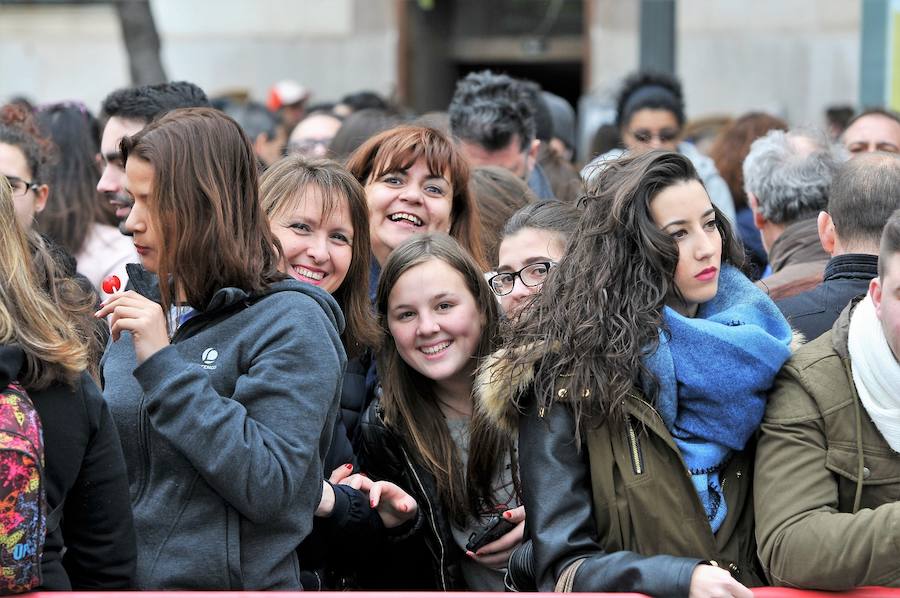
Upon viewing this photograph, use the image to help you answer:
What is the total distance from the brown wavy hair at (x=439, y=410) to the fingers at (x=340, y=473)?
187 millimetres

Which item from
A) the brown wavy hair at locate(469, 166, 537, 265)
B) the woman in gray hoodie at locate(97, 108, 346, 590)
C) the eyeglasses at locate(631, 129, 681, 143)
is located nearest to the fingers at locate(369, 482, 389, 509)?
the woman in gray hoodie at locate(97, 108, 346, 590)

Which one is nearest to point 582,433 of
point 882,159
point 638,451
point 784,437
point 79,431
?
point 638,451

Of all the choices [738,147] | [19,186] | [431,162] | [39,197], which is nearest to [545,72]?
[738,147]

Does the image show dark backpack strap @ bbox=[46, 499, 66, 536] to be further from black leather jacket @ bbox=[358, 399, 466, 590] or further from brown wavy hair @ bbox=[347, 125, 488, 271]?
brown wavy hair @ bbox=[347, 125, 488, 271]

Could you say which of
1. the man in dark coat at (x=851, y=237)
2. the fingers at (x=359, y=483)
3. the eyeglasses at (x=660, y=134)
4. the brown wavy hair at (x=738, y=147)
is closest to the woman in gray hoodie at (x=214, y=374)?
the fingers at (x=359, y=483)

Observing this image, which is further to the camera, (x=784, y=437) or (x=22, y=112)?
(x=22, y=112)

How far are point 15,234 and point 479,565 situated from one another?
162 cm

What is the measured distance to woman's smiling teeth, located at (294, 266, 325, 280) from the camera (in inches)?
146

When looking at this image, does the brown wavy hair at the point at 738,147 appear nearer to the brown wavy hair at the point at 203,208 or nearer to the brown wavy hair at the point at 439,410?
the brown wavy hair at the point at 439,410

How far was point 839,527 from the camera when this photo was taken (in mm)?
2666

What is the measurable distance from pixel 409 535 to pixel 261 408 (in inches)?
37.6

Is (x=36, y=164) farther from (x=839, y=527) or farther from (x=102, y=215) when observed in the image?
(x=839, y=527)

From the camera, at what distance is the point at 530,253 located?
3908 millimetres

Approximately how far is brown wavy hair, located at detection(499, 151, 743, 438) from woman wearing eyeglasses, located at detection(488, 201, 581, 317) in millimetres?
782
